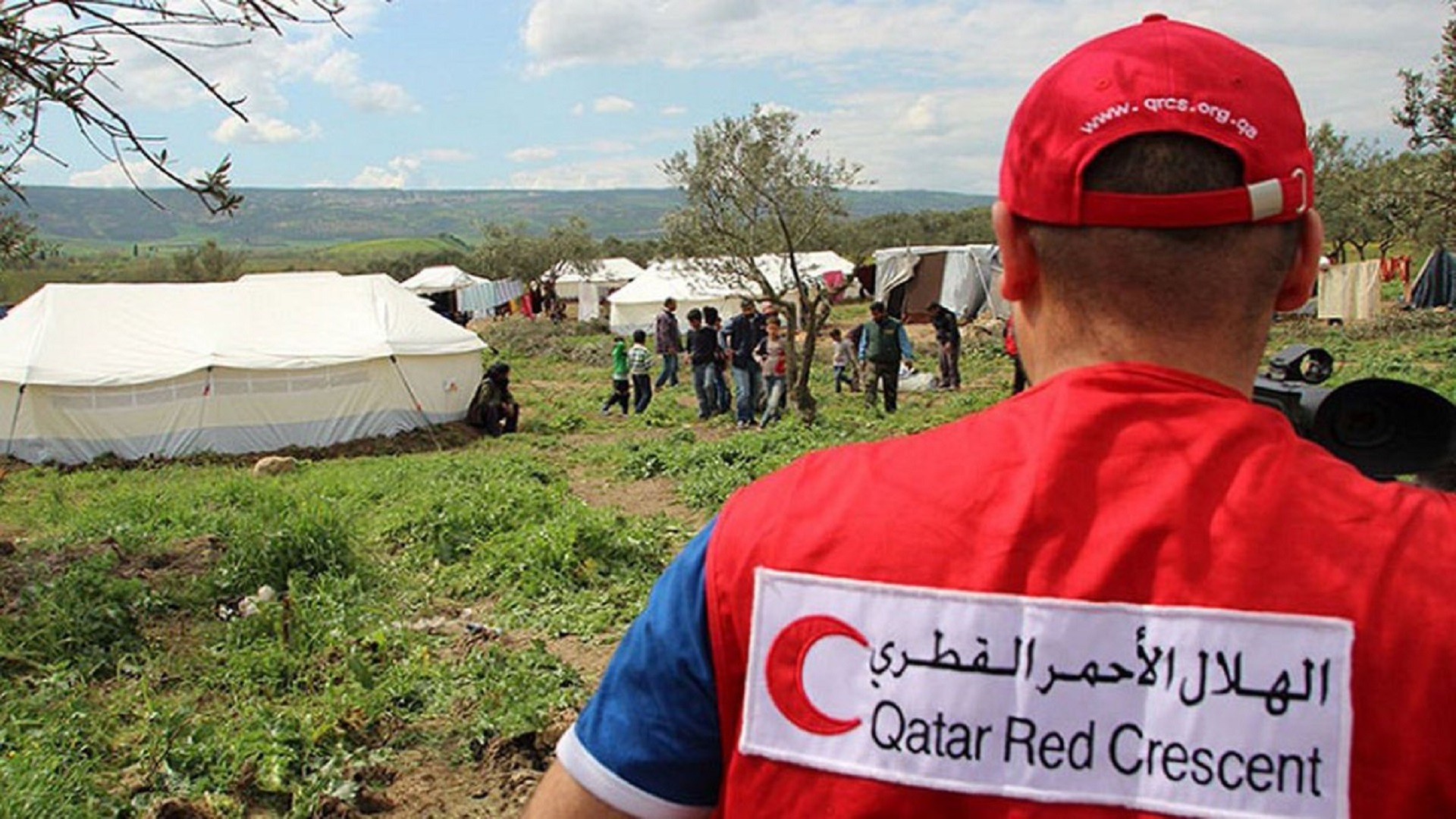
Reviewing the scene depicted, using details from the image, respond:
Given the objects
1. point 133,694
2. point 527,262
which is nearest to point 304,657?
point 133,694

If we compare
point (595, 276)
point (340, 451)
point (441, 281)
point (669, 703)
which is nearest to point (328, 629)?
point (669, 703)

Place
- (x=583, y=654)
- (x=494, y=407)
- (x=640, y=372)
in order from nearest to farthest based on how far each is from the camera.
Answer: (x=583, y=654) < (x=494, y=407) < (x=640, y=372)

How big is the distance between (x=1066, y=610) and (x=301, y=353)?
18.1m

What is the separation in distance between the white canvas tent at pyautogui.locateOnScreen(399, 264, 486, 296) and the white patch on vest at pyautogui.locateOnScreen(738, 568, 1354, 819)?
5026 cm

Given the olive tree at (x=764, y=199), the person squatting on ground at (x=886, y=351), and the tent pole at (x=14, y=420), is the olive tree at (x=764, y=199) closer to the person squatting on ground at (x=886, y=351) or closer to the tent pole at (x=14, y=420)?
the person squatting on ground at (x=886, y=351)

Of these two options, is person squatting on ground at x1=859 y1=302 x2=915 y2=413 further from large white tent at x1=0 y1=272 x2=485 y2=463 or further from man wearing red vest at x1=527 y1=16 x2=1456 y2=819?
man wearing red vest at x1=527 y1=16 x2=1456 y2=819

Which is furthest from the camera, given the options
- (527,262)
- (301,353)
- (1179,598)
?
(527,262)

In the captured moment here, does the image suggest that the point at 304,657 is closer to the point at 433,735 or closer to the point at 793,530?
the point at 433,735

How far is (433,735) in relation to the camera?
5039mm

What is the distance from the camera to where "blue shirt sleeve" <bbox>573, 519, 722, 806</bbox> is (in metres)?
1.19

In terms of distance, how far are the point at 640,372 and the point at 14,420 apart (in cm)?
961

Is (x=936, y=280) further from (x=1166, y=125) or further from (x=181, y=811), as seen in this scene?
(x=1166, y=125)

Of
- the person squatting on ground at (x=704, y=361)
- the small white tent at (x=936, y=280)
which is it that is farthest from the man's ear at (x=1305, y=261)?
the small white tent at (x=936, y=280)

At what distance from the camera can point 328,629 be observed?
249 inches
